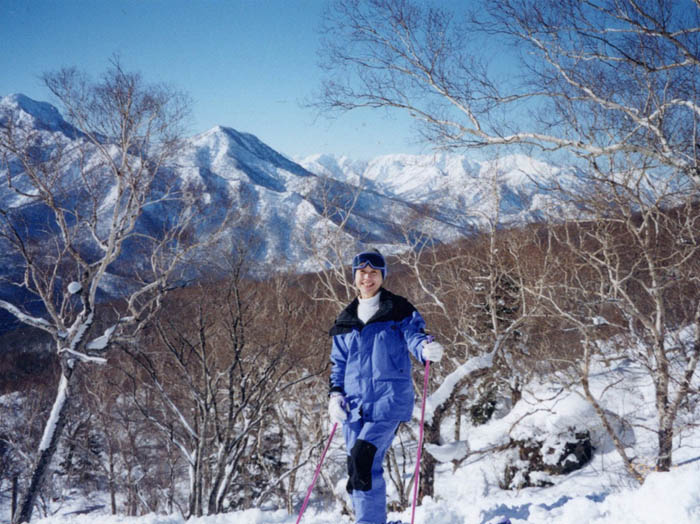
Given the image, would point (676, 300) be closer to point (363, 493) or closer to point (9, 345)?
point (363, 493)

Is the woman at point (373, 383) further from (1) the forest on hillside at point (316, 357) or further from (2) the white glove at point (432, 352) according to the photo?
(1) the forest on hillside at point (316, 357)

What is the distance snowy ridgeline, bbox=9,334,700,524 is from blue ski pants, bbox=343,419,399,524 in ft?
A: 2.74

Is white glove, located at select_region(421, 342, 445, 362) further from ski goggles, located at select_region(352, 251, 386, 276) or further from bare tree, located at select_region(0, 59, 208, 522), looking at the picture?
bare tree, located at select_region(0, 59, 208, 522)

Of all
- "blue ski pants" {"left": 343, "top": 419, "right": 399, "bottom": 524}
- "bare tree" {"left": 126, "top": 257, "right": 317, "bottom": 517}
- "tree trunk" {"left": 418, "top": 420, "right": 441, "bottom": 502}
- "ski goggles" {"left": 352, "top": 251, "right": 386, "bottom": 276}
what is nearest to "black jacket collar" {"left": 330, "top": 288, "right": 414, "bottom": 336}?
"ski goggles" {"left": 352, "top": 251, "right": 386, "bottom": 276}

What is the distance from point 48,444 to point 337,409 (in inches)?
330

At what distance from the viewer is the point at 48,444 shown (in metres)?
7.95

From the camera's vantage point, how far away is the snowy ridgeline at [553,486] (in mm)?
2447

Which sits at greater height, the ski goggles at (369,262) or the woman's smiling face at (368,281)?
the ski goggles at (369,262)

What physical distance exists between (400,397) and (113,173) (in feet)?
31.8

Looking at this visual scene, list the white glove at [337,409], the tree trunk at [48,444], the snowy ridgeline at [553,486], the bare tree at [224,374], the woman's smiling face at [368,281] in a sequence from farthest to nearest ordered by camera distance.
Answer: the tree trunk at [48,444] → the bare tree at [224,374] → the woman's smiling face at [368,281] → the white glove at [337,409] → the snowy ridgeline at [553,486]

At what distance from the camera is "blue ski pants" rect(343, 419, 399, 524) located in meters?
2.72

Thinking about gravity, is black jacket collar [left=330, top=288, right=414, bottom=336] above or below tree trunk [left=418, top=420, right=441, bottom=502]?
above

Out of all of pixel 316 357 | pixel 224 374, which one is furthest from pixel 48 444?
pixel 316 357

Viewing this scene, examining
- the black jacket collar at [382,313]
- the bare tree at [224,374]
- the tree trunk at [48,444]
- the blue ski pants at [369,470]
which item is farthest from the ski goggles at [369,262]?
the tree trunk at [48,444]
